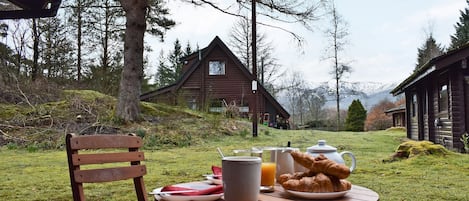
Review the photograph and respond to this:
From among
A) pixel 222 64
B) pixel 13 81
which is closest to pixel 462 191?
pixel 13 81

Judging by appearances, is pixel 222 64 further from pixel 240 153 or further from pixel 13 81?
pixel 240 153

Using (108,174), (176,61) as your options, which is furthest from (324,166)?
(176,61)

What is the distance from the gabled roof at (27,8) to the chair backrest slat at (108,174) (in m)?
2.82

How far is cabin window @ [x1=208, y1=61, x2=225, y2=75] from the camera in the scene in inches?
766

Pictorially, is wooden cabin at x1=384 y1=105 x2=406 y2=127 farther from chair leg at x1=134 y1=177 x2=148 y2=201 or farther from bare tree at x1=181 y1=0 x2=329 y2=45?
chair leg at x1=134 y1=177 x2=148 y2=201

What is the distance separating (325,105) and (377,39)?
5.42 m

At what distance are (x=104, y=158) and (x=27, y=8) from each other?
2.96m

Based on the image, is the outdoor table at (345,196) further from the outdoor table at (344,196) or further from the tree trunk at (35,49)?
the tree trunk at (35,49)

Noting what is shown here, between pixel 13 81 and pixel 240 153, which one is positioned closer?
pixel 240 153

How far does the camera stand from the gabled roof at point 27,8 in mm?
3857

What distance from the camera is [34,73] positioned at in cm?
1321

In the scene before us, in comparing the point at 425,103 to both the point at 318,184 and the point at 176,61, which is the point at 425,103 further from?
the point at 176,61

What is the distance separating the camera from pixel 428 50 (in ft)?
93.1

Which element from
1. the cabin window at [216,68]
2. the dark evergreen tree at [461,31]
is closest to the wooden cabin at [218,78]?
the cabin window at [216,68]
